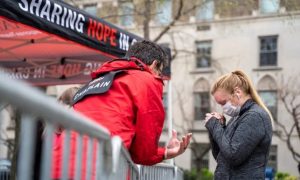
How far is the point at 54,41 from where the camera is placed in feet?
23.3

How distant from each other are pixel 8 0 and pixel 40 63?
13.7 ft

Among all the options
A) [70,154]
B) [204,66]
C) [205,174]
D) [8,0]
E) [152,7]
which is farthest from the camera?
[204,66]

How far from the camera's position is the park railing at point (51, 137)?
3.95ft

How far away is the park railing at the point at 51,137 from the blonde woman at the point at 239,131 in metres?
1.49

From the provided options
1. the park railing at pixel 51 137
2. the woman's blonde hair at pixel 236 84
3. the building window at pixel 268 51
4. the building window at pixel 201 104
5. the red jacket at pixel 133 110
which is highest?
the building window at pixel 268 51

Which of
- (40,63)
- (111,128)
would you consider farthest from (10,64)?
(111,128)

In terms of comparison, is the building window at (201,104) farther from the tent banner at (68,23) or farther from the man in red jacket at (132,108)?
the man in red jacket at (132,108)

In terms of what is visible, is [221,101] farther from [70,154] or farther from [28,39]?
[28,39]

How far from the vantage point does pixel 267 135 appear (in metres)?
3.56

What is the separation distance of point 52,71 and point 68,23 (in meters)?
3.48

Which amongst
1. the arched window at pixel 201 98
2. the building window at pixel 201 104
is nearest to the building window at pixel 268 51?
the arched window at pixel 201 98

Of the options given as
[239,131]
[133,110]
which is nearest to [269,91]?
[239,131]

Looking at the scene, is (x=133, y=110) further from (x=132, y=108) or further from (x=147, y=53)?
(x=147, y=53)

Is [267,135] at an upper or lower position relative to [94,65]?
lower
